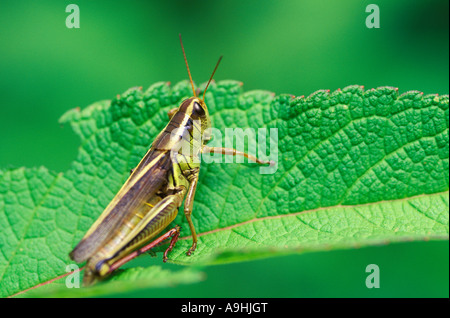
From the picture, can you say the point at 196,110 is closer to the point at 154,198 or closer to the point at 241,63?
the point at 154,198

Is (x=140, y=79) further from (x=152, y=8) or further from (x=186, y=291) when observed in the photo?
(x=186, y=291)
